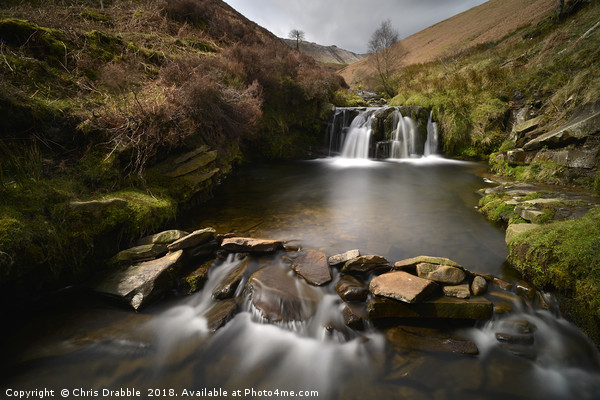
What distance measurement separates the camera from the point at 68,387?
209 centimetres

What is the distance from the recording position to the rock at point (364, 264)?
A: 3.37 m

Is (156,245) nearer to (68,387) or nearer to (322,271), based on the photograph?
(68,387)

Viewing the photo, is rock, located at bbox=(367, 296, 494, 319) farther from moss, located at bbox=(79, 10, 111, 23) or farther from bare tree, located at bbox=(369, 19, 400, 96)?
bare tree, located at bbox=(369, 19, 400, 96)

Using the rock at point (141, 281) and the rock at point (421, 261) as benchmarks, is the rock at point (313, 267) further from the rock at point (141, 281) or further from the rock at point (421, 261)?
the rock at point (141, 281)

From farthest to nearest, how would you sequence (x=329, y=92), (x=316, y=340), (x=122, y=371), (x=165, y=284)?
(x=329, y=92) → (x=165, y=284) → (x=316, y=340) → (x=122, y=371)

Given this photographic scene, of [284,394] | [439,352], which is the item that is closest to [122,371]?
[284,394]

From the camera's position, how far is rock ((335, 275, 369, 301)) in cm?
298

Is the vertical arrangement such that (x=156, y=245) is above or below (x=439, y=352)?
above

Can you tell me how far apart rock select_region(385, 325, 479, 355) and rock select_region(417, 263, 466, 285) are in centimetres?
60

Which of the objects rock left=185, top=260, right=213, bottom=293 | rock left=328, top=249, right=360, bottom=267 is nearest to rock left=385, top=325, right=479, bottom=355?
rock left=328, top=249, right=360, bottom=267

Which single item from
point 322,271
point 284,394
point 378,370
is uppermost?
point 322,271

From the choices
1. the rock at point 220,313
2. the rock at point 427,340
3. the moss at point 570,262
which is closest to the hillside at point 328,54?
the moss at point 570,262

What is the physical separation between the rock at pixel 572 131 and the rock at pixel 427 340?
6721 mm

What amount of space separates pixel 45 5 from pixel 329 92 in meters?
11.9
